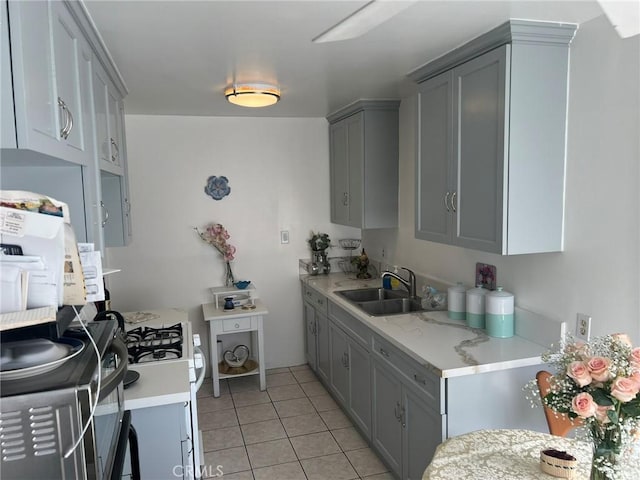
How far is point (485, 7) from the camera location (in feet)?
5.51

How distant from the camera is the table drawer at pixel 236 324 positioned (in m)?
3.69

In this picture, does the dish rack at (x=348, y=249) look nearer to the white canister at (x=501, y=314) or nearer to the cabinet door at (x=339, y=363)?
the cabinet door at (x=339, y=363)

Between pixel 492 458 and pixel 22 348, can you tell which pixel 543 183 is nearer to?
pixel 492 458

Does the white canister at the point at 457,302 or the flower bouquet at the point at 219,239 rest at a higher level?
the flower bouquet at the point at 219,239

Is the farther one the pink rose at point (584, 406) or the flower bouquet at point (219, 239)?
the flower bouquet at point (219, 239)

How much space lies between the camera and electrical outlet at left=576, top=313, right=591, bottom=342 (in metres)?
1.90

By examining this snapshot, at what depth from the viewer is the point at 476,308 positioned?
2439mm

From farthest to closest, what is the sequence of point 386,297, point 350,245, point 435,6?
point 350,245 → point 386,297 → point 435,6

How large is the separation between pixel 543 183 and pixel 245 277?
2.78m

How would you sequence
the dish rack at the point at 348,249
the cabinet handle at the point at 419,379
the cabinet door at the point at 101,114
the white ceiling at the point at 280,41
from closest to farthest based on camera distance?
1. the white ceiling at the point at 280,41
2. the cabinet door at the point at 101,114
3. the cabinet handle at the point at 419,379
4. the dish rack at the point at 348,249

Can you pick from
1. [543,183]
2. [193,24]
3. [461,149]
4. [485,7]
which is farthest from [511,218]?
[193,24]

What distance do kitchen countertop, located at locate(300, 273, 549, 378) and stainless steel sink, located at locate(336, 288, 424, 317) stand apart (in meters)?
0.37

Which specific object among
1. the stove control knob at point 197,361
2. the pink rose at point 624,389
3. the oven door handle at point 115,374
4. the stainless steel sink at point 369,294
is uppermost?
the oven door handle at point 115,374

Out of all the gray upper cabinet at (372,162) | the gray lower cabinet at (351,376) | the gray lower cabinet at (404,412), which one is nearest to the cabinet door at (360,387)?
the gray lower cabinet at (351,376)
